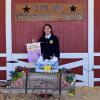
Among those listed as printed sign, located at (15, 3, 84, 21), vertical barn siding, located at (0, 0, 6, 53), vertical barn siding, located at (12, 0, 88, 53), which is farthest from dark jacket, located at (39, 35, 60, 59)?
vertical barn siding, located at (0, 0, 6, 53)

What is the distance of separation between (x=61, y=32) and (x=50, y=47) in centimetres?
63

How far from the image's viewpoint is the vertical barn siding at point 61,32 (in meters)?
10.9

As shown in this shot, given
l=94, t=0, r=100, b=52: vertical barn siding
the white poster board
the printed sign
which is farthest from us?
l=94, t=0, r=100, b=52: vertical barn siding

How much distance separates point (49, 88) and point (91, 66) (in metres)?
2.58

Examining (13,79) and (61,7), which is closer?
(13,79)

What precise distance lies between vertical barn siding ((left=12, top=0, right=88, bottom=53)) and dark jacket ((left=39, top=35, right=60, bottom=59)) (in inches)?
17.6

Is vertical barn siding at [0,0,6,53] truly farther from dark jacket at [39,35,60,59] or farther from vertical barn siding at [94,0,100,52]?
vertical barn siding at [94,0,100,52]

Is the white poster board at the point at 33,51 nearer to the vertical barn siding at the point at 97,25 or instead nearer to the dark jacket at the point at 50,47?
the dark jacket at the point at 50,47

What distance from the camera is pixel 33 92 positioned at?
862 centimetres

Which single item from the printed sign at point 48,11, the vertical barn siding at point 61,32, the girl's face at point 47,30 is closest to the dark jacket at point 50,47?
the girl's face at point 47,30

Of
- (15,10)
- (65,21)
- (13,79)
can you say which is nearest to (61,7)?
(65,21)

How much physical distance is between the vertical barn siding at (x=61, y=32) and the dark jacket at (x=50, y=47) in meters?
0.45

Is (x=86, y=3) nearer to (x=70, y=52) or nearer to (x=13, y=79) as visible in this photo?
(x=70, y=52)

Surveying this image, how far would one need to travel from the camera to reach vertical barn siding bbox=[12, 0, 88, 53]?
10.9 meters
